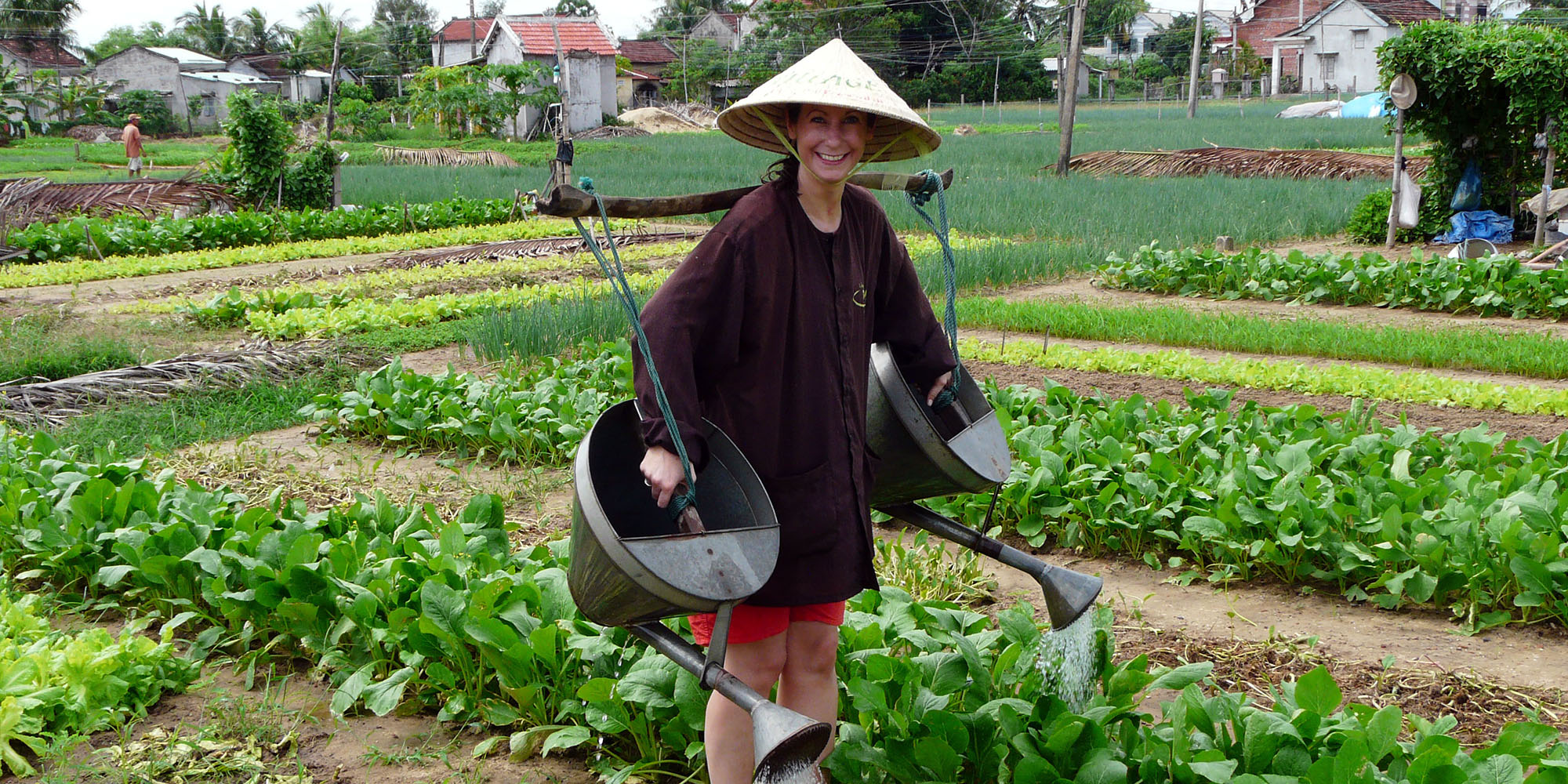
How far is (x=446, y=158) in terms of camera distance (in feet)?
87.7

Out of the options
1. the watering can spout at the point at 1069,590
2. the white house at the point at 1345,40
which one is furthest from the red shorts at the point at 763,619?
the white house at the point at 1345,40

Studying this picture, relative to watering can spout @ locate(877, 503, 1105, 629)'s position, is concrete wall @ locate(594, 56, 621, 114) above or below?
above

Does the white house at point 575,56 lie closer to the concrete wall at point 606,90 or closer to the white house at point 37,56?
the concrete wall at point 606,90

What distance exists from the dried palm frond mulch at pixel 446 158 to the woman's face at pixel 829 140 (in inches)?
970

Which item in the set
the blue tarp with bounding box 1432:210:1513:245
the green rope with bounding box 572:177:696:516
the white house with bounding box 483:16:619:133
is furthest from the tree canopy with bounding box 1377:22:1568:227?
the white house with bounding box 483:16:619:133

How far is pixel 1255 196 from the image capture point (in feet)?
51.9

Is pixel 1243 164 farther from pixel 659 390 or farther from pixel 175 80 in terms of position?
pixel 175 80

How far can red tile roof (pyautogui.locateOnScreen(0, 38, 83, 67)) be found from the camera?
56.6 meters

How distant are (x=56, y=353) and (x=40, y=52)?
6246 centimetres

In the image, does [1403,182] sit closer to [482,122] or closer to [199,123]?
[482,122]

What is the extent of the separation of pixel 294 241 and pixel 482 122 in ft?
73.7

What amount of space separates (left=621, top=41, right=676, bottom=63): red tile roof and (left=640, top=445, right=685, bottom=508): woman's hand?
59.2 m

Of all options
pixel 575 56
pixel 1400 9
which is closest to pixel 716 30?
pixel 575 56

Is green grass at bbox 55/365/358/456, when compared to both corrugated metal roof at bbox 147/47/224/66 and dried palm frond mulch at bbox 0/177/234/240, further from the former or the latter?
corrugated metal roof at bbox 147/47/224/66
